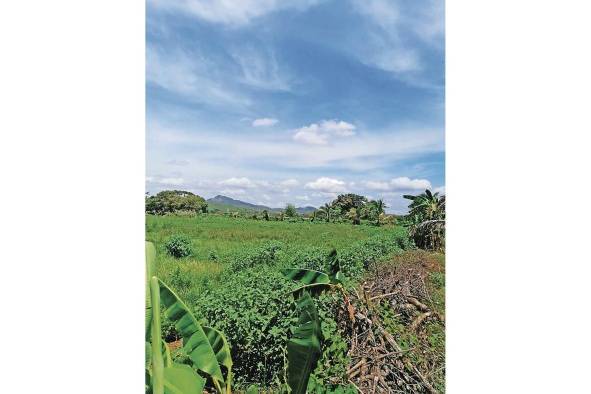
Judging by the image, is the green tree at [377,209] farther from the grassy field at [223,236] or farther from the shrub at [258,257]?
the shrub at [258,257]

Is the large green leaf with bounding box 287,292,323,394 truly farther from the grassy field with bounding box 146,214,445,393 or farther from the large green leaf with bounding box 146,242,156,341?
the large green leaf with bounding box 146,242,156,341

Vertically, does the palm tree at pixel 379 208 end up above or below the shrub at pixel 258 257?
above

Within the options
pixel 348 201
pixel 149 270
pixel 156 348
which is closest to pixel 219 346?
pixel 156 348

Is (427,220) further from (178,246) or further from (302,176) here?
(178,246)

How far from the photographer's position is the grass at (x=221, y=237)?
239cm

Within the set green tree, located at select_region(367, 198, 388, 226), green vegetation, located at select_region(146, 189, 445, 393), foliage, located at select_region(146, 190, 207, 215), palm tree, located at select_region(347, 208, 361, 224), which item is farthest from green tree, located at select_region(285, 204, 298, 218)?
foliage, located at select_region(146, 190, 207, 215)

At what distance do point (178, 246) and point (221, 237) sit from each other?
21 centimetres

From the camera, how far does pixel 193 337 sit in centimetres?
214

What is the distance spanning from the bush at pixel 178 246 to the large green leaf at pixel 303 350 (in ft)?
2.11

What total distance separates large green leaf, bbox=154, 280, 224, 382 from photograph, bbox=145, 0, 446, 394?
0.16 metres

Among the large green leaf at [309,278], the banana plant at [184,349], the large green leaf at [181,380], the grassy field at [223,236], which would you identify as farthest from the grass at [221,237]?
the large green leaf at [181,380]
